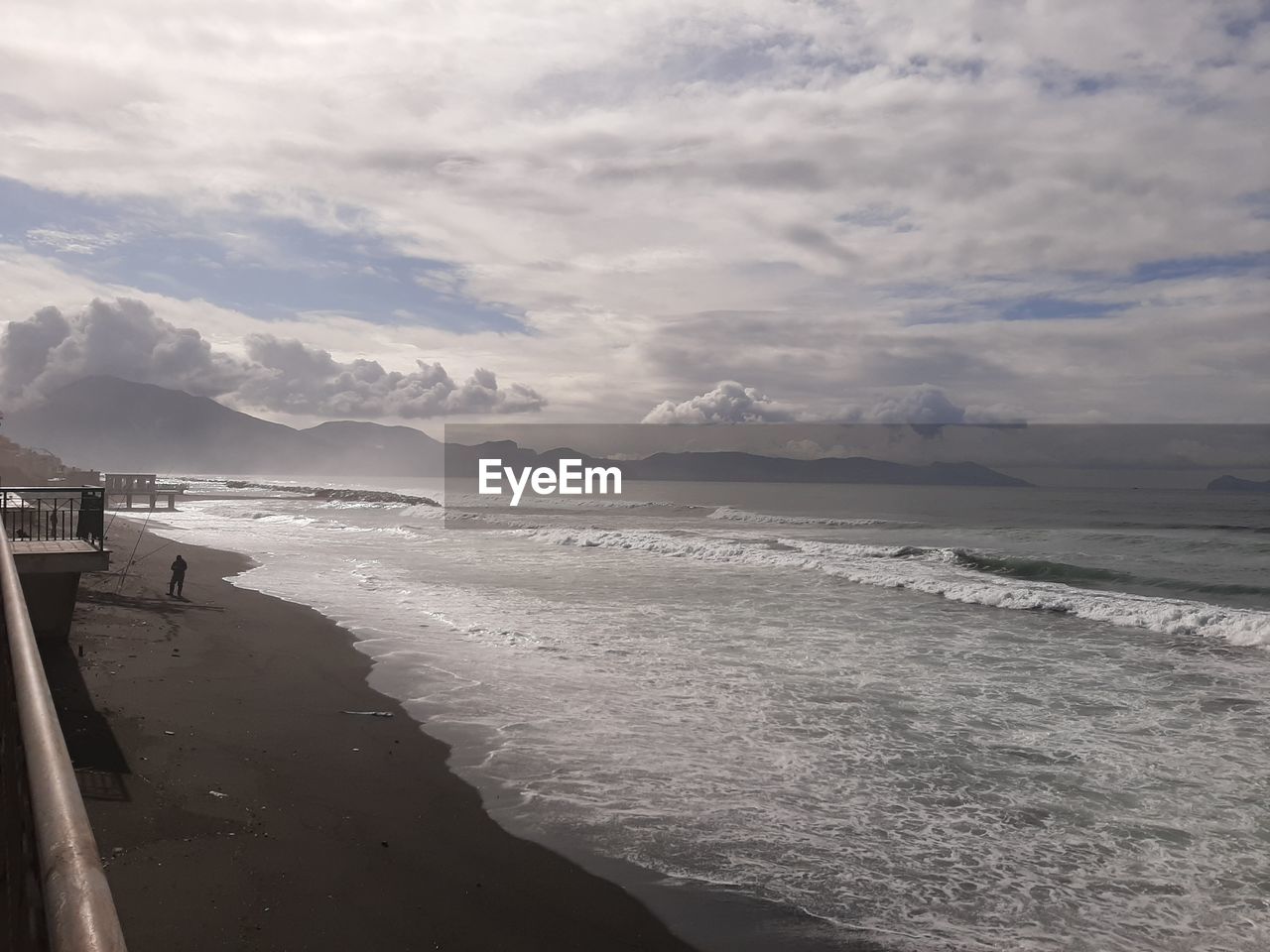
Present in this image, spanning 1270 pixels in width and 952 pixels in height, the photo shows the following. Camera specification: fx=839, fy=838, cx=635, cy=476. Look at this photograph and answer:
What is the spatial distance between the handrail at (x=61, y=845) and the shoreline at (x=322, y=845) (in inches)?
162

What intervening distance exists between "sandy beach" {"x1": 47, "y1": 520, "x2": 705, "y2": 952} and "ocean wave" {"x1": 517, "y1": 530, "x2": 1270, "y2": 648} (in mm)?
16496

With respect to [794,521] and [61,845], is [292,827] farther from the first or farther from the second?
[794,521]

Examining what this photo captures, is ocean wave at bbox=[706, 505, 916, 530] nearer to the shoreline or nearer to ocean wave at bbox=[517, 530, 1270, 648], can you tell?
ocean wave at bbox=[517, 530, 1270, 648]

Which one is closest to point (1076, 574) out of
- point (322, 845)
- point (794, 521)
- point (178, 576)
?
point (178, 576)

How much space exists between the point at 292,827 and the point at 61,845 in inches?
230

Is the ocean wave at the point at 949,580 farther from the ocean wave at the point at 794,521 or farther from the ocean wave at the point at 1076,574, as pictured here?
the ocean wave at the point at 794,521

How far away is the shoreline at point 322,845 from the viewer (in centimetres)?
522

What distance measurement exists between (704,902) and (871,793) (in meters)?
2.69

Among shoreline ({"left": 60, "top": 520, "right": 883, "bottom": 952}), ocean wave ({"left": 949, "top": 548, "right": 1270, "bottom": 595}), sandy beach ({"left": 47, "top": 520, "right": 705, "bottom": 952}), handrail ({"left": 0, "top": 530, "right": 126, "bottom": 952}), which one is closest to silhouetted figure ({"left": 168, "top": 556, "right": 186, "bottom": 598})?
sandy beach ({"left": 47, "top": 520, "right": 705, "bottom": 952})

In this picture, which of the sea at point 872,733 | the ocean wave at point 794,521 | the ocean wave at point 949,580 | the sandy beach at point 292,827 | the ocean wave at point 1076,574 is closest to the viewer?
the sandy beach at point 292,827

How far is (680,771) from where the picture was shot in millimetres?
8211

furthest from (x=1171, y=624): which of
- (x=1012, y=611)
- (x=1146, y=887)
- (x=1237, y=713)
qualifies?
(x=1146, y=887)

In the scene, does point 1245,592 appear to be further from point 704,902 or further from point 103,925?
point 103,925

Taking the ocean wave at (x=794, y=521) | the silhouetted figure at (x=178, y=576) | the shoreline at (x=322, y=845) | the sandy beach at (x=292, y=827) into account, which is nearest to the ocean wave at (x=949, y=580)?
the shoreline at (x=322, y=845)
